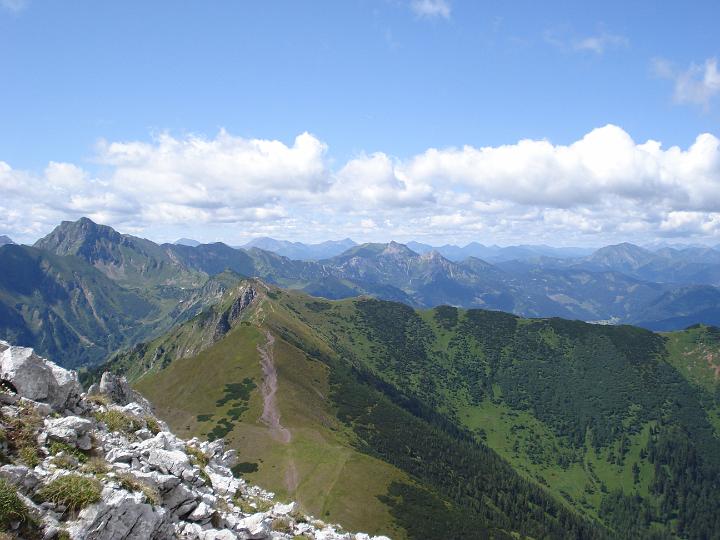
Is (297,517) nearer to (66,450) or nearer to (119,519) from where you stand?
(66,450)

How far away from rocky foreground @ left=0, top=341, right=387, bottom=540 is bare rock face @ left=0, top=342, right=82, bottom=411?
53mm

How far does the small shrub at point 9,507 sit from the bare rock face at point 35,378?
1092 centimetres

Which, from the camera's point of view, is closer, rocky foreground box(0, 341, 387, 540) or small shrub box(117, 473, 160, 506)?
rocky foreground box(0, 341, 387, 540)

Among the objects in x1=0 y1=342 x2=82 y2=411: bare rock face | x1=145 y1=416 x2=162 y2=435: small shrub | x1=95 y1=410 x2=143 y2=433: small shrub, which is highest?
x1=0 y1=342 x2=82 y2=411: bare rock face

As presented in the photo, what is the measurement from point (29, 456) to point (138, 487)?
15.2ft

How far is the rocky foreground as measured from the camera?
1666 centimetres

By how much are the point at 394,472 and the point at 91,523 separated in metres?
157

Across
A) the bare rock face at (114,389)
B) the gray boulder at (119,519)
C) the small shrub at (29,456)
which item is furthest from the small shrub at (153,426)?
the gray boulder at (119,519)

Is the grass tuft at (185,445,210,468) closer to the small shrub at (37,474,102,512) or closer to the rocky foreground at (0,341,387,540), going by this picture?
the rocky foreground at (0,341,387,540)

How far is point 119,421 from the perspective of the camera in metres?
30.5

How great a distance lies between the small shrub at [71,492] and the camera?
668 inches

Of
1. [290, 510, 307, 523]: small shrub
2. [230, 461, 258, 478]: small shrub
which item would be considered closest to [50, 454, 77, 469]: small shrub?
[290, 510, 307, 523]: small shrub

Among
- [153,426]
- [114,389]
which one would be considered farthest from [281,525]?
A: [114,389]

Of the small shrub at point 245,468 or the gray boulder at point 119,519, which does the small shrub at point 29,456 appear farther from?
the small shrub at point 245,468
